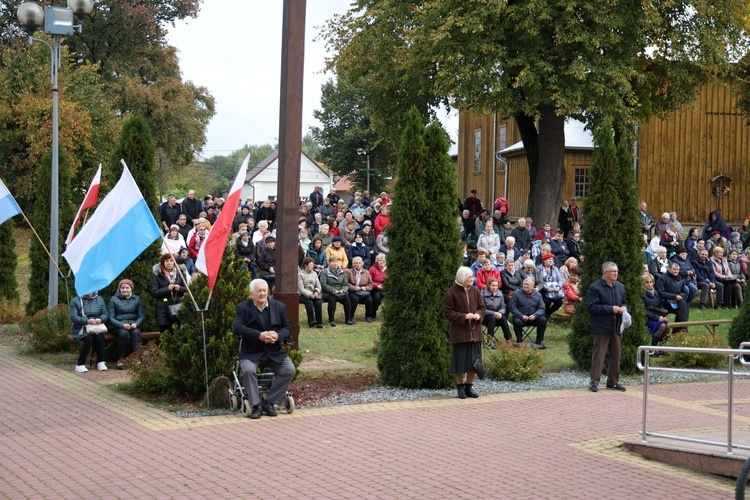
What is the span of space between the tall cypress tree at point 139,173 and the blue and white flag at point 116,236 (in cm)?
325

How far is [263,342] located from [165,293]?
195 inches

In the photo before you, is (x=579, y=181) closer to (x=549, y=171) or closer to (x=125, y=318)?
(x=549, y=171)

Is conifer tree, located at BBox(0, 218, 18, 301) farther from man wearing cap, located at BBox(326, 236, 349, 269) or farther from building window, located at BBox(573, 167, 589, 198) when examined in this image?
building window, located at BBox(573, 167, 589, 198)

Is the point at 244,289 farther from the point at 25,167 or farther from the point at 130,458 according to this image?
the point at 25,167

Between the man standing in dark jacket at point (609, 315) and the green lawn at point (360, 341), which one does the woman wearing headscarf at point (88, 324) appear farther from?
the man standing in dark jacket at point (609, 315)

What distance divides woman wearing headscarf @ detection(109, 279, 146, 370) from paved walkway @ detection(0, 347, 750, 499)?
181cm

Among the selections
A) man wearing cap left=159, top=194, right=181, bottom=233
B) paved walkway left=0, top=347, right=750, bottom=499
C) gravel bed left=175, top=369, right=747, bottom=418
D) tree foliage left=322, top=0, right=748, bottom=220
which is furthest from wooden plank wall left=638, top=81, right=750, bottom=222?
paved walkway left=0, top=347, right=750, bottom=499

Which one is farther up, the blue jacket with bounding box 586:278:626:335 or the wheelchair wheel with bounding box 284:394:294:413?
the blue jacket with bounding box 586:278:626:335

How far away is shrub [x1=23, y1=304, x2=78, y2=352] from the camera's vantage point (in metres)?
16.7

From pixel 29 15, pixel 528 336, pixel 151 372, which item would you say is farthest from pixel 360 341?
pixel 29 15

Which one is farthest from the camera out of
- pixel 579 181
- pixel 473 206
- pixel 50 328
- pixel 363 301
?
pixel 579 181

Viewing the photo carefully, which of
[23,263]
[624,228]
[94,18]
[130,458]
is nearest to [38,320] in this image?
[130,458]

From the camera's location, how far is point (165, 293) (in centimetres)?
1584

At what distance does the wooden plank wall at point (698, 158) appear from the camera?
41.4m
